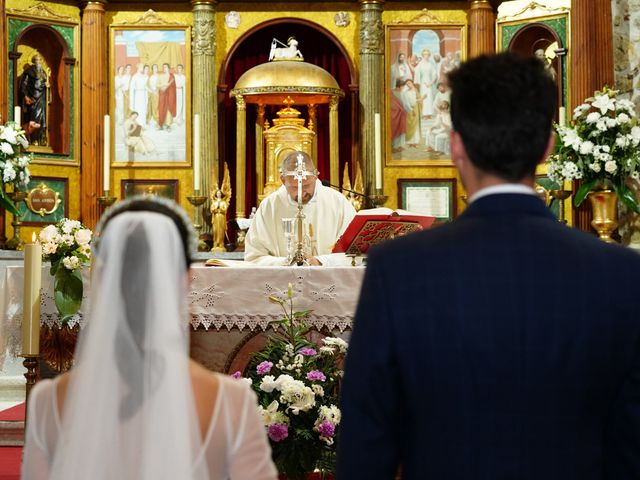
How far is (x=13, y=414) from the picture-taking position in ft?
25.3

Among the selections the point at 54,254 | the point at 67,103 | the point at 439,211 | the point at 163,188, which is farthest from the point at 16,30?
the point at 54,254

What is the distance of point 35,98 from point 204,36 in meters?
1.99

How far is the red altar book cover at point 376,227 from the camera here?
6.18 metres

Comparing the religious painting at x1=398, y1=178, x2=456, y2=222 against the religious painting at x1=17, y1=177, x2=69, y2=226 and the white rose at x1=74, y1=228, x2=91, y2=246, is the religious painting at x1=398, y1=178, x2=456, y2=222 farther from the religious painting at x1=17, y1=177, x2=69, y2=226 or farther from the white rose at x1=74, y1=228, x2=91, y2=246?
the white rose at x1=74, y1=228, x2=91, y2=246

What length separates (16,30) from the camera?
11414mm

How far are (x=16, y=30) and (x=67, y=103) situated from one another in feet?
3.16

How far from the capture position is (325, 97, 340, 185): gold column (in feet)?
38.1

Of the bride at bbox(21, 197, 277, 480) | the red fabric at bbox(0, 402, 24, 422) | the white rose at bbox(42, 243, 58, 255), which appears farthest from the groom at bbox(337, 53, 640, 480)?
the red fabric at bbox(0, 402, 24, 422)

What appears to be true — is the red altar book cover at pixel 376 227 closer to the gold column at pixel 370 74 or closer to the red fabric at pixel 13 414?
the red fabric at pixel 13 414

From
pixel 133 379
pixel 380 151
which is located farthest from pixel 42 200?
pixel 133 379

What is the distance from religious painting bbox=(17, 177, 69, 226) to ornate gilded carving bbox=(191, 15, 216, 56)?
2.13 meters

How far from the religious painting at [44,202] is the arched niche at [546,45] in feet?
16.9

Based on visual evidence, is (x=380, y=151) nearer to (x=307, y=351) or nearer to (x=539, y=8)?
(x=539, y=8)

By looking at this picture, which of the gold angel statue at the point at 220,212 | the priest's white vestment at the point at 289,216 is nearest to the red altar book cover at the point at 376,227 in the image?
the priest's white vestment at the point at 289,216
